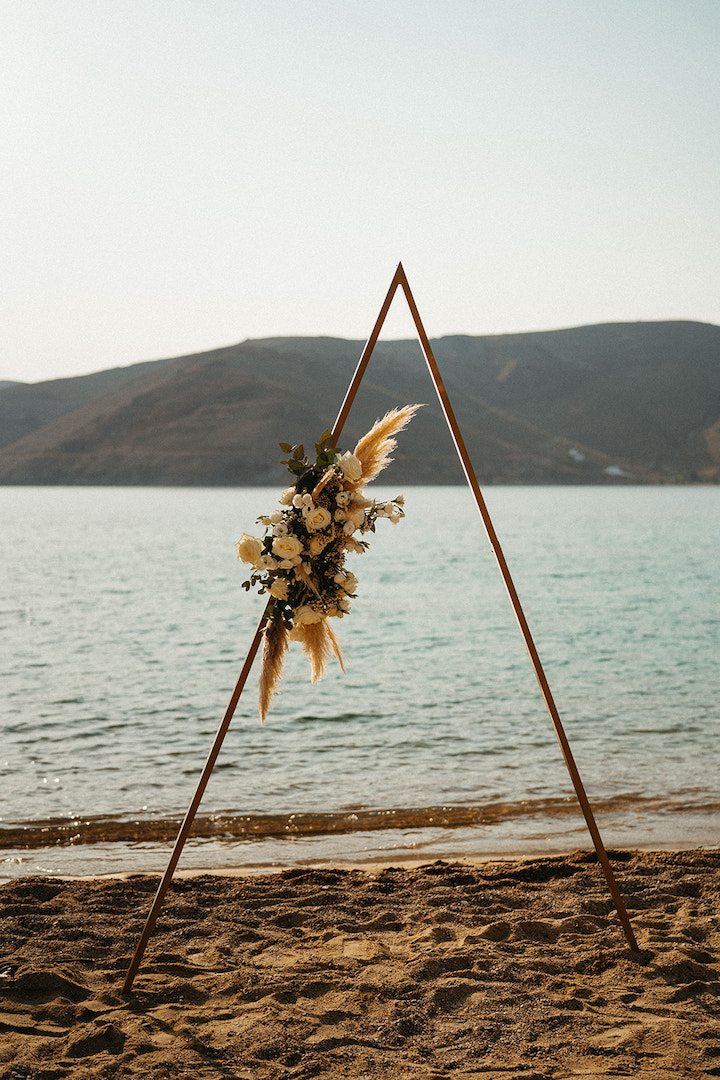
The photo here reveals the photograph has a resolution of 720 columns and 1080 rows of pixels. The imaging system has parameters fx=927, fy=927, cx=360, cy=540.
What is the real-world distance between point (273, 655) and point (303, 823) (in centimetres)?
388

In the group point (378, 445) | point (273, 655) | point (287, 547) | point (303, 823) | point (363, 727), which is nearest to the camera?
point (287, 547)

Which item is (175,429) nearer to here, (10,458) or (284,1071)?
(10,458)

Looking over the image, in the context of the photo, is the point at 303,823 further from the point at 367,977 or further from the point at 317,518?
the point at 317,518

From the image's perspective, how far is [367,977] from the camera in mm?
4668

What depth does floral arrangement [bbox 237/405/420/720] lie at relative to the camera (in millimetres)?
4625

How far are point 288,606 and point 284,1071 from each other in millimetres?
2057

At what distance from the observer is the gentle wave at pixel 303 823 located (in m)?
7.79

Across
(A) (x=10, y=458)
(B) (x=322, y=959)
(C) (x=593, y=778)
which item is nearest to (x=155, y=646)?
(C) (x=593, y=778)

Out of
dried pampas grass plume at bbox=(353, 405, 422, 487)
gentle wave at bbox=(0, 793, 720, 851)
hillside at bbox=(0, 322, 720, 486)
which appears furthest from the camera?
hillside at bbox=(0, 322, 720, 486)

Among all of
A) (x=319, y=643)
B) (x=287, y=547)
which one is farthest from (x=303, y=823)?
(x=287, y=547)

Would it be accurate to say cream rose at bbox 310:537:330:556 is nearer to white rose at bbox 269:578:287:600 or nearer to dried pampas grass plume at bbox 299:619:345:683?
white rose at bbox 269:578:287:600

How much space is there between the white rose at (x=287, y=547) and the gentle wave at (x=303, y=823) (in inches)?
160

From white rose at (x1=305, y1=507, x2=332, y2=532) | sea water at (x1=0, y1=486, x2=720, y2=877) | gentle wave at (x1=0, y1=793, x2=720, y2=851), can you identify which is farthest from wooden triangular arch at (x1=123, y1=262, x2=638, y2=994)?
gentle wave at (x1=0, y1=793, x2=720, y2=851)

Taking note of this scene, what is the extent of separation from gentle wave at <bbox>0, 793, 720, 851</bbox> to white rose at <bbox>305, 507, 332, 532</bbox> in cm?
413
